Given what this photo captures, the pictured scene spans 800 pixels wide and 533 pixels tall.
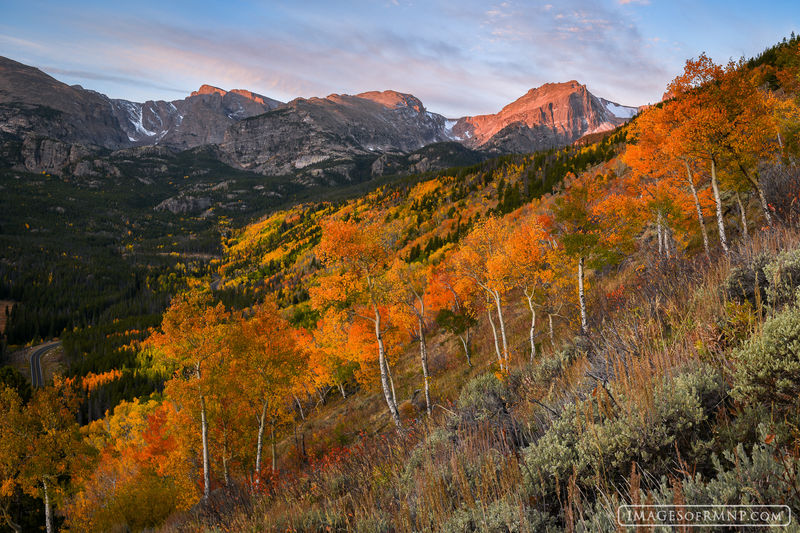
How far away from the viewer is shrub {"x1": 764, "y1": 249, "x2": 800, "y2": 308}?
407 cm

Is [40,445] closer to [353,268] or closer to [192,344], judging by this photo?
[192,344]

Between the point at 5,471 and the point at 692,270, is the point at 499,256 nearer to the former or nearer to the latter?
the point at 692,270

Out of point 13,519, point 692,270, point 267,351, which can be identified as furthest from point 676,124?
point 13,519

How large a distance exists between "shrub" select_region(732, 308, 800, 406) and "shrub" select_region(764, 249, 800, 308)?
47.0 inches

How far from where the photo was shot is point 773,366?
2.97 metres

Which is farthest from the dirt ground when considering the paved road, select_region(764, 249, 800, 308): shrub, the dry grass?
select_region(764, 249, 800, 308): shrub

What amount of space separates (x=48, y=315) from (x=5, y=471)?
219m

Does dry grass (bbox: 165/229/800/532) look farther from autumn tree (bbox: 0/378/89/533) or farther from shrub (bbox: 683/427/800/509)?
autumn tree (bbox: 0/378/89/533)

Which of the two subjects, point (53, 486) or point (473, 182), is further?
point (473, 182)

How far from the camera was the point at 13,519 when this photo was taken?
84.1 ft

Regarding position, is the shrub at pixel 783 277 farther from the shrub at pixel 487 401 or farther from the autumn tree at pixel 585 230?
the autumn tree at pixel 585 230

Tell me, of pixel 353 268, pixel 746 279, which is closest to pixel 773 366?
pixel 746 279

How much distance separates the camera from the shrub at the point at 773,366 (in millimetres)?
2930

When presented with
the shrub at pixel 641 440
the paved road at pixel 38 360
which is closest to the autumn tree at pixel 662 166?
the shrub at pixel 641 440
